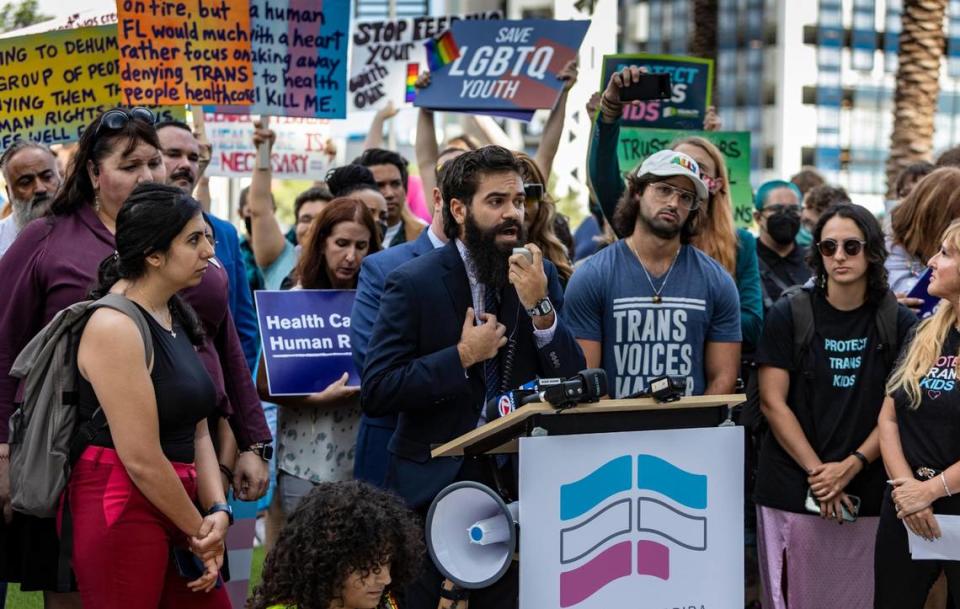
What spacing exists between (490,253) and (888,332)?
2.25 m

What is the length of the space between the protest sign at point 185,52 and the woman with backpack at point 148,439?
364 cm

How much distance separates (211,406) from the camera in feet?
15.0

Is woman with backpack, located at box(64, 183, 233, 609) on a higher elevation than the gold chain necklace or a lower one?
lower

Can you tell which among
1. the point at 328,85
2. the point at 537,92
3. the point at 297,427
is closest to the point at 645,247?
the point at 297,427

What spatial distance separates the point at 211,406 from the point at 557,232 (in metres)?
4.21

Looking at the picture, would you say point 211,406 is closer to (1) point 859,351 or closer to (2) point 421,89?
(1) point 859,351

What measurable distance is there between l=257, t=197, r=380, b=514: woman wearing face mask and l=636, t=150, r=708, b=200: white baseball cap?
1.50 m

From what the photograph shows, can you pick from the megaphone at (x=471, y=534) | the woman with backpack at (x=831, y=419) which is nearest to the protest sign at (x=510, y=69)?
the woman with backpack at (x=831, y=419)

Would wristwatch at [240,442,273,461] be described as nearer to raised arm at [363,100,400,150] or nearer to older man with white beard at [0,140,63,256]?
older man with white beard at [0,140,63,256]

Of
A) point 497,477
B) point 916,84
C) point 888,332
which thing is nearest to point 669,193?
point 888,332

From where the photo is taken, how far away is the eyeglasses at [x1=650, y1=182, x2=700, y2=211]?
5.87m

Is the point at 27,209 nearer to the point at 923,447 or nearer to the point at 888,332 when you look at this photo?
the point at 888,332

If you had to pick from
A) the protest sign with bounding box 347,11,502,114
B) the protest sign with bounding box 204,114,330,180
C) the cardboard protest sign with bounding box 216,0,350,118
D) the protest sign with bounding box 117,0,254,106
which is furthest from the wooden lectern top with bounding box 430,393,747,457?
the protest sign with bounding box 204,114,330,180

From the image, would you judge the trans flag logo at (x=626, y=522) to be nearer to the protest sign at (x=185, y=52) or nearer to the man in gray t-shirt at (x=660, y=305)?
the man in gray t-shirt at (x=660, y=305)
